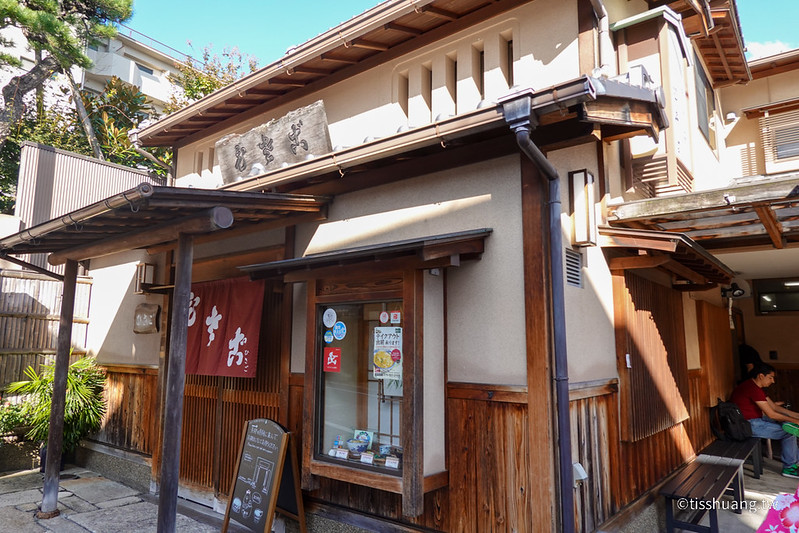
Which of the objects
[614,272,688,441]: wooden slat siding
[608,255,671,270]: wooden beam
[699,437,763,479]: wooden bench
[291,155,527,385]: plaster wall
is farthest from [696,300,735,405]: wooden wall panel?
[291,155,527,385]: plaster wall

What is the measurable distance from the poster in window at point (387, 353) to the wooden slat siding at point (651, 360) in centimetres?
238

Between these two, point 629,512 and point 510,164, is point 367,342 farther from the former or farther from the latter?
point 629,512

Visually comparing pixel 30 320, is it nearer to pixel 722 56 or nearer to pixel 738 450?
pixel 738 450

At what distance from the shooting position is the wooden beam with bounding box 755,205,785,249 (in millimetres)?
5062

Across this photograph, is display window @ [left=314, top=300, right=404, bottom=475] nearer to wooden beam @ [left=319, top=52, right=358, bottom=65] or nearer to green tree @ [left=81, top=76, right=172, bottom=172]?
wooden beam @ [left=319, top=52, right=358, bottom=65]

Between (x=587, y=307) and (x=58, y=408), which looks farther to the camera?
(x=58, y=408)

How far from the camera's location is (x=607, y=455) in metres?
5.02

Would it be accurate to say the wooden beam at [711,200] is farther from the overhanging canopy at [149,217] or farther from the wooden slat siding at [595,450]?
the overhanging canopy at [149,217]

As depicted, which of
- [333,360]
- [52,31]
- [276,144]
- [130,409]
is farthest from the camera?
[52,31]

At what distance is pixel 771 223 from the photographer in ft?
17.9

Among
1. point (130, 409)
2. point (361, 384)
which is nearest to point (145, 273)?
point (130, 409)

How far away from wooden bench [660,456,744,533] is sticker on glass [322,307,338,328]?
3.96 metres

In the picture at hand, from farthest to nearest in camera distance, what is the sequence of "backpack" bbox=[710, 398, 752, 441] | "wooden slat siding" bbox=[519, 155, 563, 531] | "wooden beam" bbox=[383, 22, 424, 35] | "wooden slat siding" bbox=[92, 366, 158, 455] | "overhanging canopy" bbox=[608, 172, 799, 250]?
"backpack" bbox=[710, 398, 752, 441] < "wooden slat siding" bbox=[92, 366, 158, 455] < "wooden beam" bbox=[383, 22, 424, 35] < "overhanging canopy" bbox=[608, 172, 799, 250] < "wooden slat siding" bbox=[519, 155, 563, 531]

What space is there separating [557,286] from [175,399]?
150 inches
